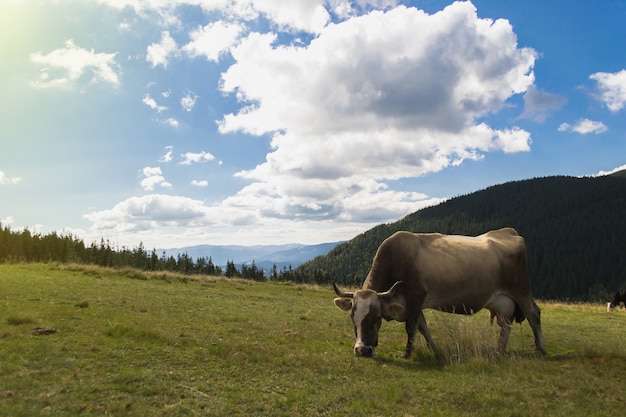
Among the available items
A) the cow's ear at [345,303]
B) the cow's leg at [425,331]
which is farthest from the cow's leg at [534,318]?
the cow's ear at [345,303]

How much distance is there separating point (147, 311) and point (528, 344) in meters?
12.2

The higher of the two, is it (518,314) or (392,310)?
(392,310)

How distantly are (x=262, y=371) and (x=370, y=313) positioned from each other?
312 centimetres

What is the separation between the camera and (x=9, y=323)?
913 centimetres

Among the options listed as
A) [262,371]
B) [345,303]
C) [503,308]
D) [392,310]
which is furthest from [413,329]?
[262,371]

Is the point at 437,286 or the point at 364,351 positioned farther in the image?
the point at 437,286

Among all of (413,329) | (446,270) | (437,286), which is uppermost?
(446,270)

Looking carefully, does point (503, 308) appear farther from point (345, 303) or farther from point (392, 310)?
point (345, 303)

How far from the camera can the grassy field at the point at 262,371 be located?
221 inches

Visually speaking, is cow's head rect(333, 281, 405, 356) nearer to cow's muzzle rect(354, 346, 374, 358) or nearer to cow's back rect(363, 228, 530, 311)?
cow's muzzle rect(354, 346, 374, 358)

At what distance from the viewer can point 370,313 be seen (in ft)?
30.7

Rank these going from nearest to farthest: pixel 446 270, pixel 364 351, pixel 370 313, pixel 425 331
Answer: pixel 364 351 < pixel 370 313 < pixel 425 331 < pixel 446 270

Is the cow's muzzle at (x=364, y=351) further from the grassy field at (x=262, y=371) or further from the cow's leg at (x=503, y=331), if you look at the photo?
the cow's leg at (x=503, y=331)

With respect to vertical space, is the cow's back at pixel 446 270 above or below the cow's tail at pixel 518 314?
above
